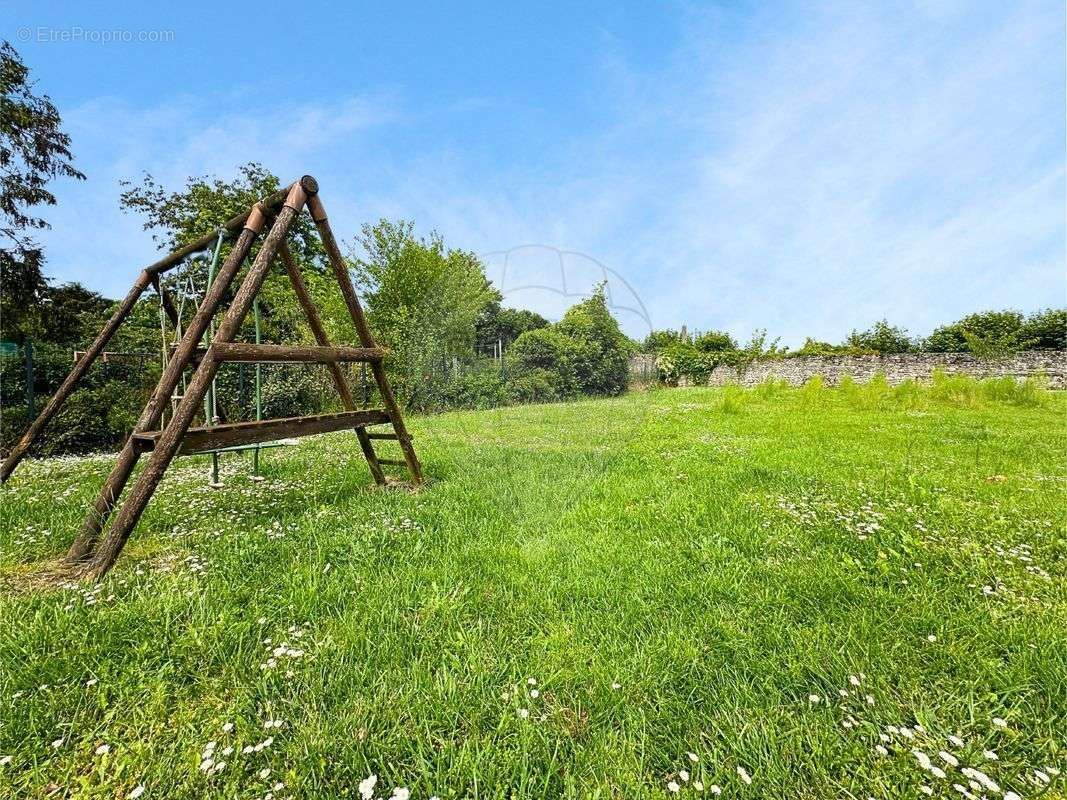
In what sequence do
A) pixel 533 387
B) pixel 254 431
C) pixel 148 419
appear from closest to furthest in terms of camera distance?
1. pixel 148 419
2. pixel 254 431
3. pixel 533 387

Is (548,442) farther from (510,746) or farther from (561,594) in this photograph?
(510,746)

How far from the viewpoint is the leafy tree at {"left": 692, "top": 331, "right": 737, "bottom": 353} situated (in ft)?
102

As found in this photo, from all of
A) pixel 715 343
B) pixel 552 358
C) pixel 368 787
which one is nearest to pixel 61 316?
pixel 552 358

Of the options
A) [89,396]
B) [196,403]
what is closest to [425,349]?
[89,396]

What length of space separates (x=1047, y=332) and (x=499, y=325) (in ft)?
92.8

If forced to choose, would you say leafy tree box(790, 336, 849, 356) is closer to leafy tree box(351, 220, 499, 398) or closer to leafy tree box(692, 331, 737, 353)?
leafy tree box(692, 331, 737, 353)

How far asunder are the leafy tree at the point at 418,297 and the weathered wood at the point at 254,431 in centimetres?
842

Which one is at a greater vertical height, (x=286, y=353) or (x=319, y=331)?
(x=319, y=331)

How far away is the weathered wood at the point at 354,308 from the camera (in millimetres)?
3305

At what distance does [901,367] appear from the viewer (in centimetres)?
2103

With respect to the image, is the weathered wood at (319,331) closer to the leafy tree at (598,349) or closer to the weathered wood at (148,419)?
the weathered wood at (148,419)

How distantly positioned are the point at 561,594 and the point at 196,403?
7.71ft

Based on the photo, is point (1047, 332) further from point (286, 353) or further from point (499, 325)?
point (286, 353)

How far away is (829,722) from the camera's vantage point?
4.62ft
